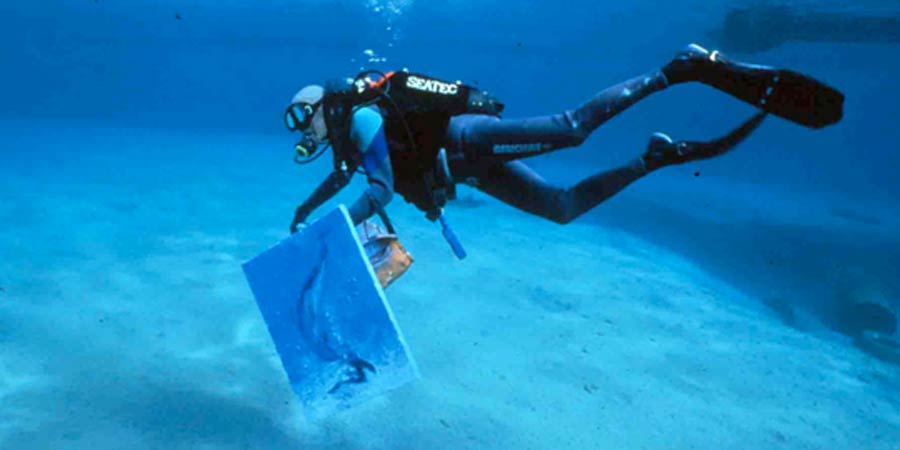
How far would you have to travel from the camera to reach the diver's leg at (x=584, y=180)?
4586 mm

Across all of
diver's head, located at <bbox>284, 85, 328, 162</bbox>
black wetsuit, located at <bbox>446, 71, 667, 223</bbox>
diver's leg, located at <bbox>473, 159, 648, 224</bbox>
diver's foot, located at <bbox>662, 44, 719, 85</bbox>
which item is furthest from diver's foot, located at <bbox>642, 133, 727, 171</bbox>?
diver's head, located at <bbox>284, 85, 328, 162</bbox>

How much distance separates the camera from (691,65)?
438 cm

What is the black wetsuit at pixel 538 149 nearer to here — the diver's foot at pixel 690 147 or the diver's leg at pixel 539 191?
the diver's leg at pixel 539 191

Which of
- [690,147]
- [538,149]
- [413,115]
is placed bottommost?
[690,147]

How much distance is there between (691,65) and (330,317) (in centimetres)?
333

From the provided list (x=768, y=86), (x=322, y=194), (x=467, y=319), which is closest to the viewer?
(x=768, y=86)

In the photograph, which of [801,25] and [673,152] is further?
[801,25]

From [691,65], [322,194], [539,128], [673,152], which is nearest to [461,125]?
[539,128]

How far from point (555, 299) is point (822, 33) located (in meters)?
23.5

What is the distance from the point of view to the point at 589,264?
12523mm

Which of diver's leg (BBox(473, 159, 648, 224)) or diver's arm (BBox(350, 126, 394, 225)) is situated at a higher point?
diver's arm (BBox(350, 126, 394, 225))

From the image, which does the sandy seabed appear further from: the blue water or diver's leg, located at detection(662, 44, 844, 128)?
diver's leg, located at detection(662, 44, 844, 128)

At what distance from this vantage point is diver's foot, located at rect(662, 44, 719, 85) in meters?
4.37

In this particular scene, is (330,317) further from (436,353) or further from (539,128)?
(436,353)
